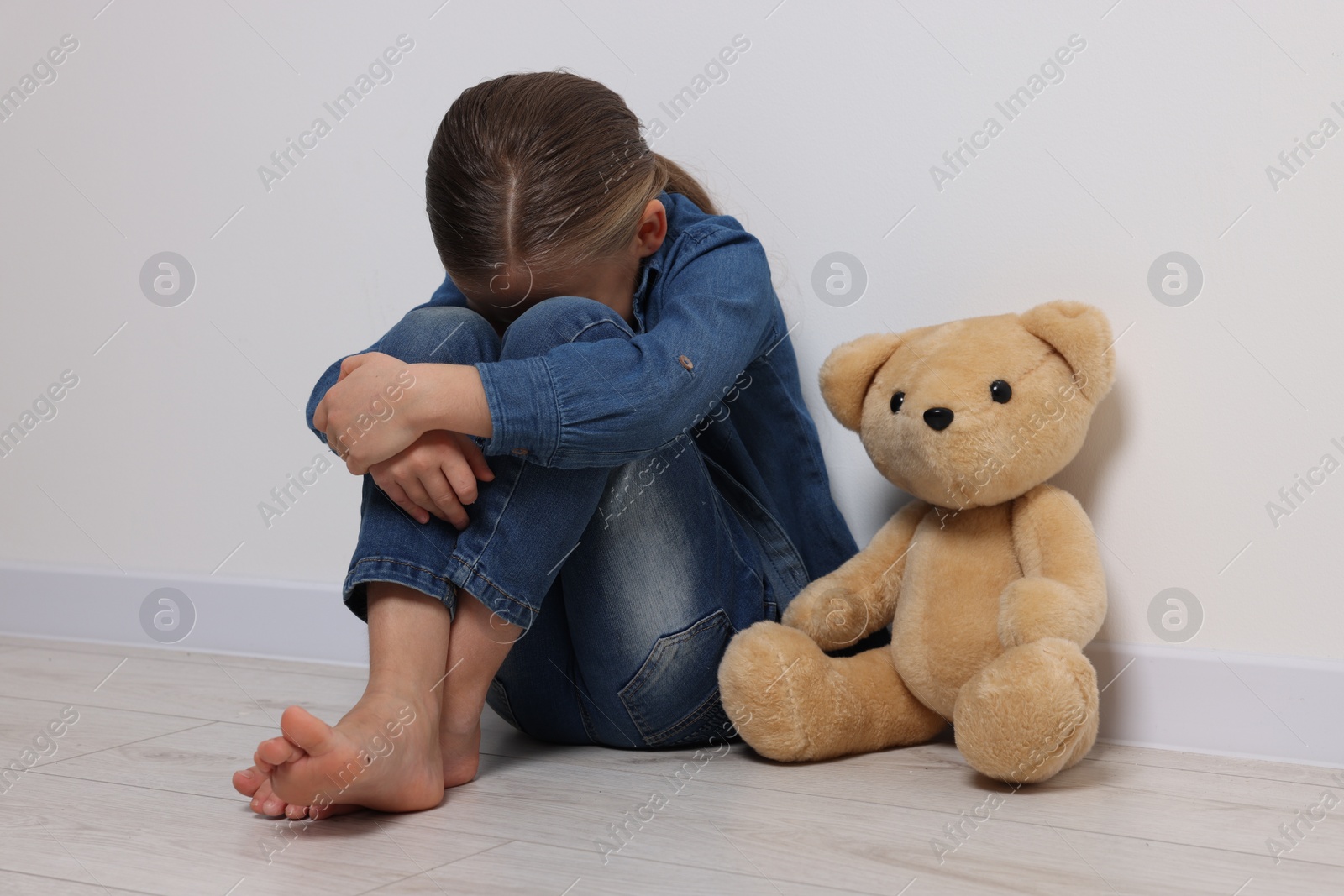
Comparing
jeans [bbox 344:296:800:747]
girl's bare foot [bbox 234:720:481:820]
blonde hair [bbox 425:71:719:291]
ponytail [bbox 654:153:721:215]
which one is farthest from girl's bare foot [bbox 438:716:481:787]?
ponytail [bbox 654:153:721:215]

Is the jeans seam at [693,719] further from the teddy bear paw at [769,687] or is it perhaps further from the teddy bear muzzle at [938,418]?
the teddy bear muzzle at [938,418]

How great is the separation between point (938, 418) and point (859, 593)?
185 millimetres

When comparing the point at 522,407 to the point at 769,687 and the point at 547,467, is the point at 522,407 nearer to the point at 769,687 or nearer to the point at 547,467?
the point at 547,467

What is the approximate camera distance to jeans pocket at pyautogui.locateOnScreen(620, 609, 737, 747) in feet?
2.96

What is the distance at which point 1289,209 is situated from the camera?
3.09 ft

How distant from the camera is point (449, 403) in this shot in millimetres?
767

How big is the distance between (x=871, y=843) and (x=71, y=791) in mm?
632

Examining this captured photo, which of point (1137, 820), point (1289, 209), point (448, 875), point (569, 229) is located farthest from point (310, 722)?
point (1289, 209)

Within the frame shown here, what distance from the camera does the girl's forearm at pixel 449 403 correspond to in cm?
77

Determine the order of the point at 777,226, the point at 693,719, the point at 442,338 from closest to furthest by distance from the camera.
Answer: the point at 442,338
the point at 693,719
the point at 777,226

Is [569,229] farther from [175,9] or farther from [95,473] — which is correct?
[95,473]

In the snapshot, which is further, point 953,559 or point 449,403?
point 953,559

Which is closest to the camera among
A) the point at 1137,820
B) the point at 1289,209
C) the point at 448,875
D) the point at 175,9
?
the point at 448,875

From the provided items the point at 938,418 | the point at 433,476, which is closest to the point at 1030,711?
the point at 938,418
